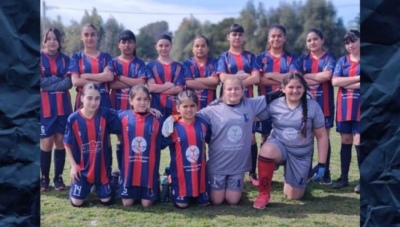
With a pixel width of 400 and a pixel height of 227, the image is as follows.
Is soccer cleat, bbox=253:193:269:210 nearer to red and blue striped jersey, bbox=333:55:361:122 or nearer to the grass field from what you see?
the grass field

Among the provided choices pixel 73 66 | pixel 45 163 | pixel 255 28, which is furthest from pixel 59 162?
pixel 255 28

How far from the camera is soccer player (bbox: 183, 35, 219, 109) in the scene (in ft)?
17.6

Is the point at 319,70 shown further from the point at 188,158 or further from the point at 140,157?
the point at 140,157

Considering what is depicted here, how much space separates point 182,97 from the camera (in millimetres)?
4629

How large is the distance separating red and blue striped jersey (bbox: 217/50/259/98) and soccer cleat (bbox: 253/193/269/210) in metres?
1.24

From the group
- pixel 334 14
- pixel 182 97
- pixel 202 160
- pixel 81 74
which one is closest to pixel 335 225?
pixel 202 160

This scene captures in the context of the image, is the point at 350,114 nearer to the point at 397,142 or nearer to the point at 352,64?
the point at 352,64

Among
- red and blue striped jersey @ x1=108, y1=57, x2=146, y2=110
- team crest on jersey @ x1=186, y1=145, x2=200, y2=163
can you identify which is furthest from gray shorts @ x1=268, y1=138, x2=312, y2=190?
red and blue striped jersey @ x1=108, y1=57, x2=146, y2=110

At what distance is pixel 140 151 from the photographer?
4609 millimetres

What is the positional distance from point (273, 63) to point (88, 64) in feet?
6.36

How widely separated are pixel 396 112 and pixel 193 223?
248 cm

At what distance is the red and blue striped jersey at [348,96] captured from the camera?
5.11 meters

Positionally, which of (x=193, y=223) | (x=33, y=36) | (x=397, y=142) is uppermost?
(x=33, y=36)

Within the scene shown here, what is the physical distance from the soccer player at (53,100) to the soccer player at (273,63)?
2.02 m
